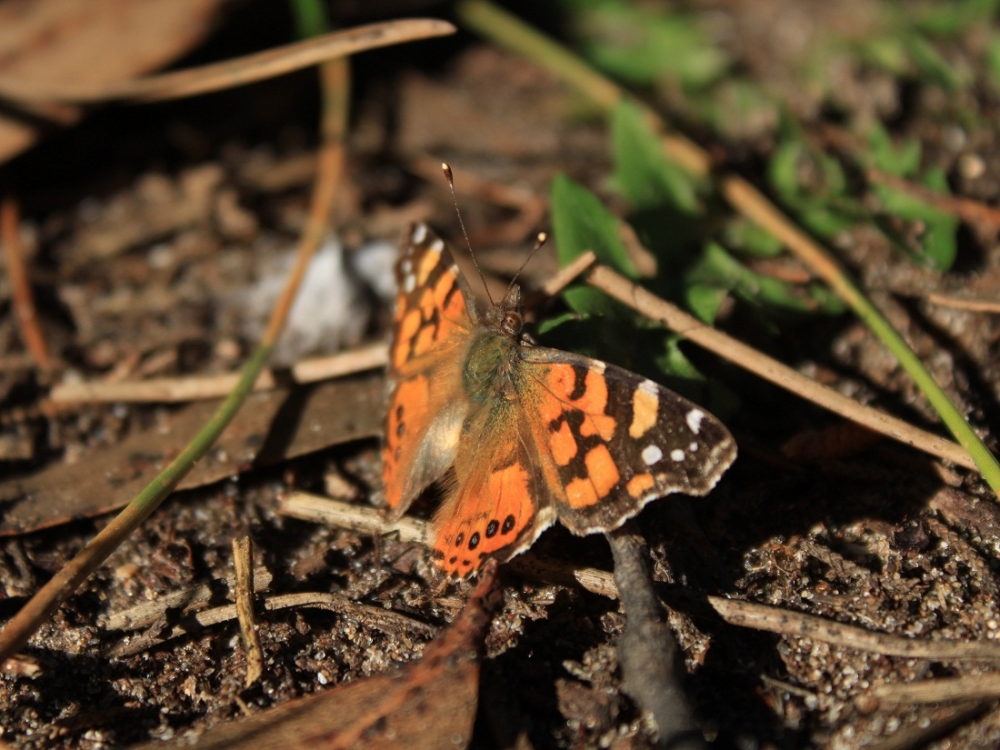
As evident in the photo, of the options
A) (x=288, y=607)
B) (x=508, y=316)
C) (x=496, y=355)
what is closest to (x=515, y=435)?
(x=496, y=355)

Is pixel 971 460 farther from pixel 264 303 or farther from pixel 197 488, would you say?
pixel 264 303

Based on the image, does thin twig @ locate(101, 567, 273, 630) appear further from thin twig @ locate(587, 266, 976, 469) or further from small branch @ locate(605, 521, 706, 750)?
thin twig @ locate(587, 266, 976, 469)

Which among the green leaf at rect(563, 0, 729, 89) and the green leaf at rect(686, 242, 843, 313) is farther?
the green leaf at rect(563, 0, 729, 89)

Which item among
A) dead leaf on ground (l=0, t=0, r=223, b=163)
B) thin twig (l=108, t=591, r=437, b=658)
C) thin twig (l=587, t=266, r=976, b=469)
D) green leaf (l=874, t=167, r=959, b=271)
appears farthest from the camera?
dead leaf on ground (l=0, t=0, r=223, b=163)

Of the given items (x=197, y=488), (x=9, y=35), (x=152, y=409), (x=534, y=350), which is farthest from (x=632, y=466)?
(x=9, y=35)

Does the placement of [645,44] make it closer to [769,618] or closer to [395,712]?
[769,618]

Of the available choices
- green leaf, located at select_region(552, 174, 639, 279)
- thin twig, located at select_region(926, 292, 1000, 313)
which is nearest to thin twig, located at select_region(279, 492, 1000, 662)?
green leaf, located at select_region(552, 174, 639, 279)
